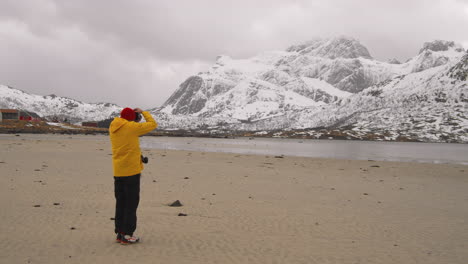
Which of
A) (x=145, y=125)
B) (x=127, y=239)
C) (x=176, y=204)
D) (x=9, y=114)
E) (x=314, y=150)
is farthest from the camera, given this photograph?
(x=9, y=114)

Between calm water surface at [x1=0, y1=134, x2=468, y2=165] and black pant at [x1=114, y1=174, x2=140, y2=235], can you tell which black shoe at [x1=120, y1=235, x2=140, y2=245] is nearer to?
black pant at [x1=114, y1=174, x2=140, y2=235]

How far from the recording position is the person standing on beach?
934cm

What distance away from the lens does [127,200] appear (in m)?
9.56

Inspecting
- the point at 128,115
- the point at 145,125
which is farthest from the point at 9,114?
the point at 145,125

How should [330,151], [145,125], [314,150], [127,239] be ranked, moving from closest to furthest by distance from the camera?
1. [127,239]
2. [145,125]
3. [330,151]
4. [314,150]

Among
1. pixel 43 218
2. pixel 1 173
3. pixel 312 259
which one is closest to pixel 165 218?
pixel 43 218

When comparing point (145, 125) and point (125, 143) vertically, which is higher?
point (145, 125)

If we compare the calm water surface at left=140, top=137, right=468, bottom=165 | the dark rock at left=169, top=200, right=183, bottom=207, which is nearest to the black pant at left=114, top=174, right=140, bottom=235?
the dark rock at left=169, top=200, right=183, bottom=207

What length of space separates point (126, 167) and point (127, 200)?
0.86 m

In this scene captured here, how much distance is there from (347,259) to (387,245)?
1964 mm

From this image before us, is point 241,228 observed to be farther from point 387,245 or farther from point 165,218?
point 387,245

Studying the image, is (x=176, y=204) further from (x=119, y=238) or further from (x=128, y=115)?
(x=128, y=115)

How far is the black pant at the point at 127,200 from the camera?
941 cm

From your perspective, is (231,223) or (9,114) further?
(9,114)
